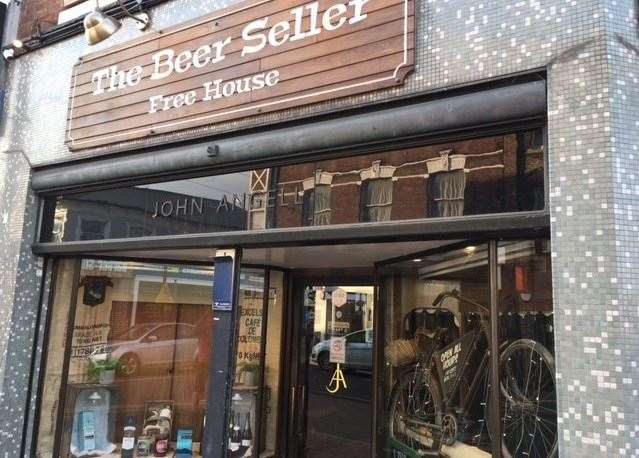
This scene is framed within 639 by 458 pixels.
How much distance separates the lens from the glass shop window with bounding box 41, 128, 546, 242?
3.10 meters

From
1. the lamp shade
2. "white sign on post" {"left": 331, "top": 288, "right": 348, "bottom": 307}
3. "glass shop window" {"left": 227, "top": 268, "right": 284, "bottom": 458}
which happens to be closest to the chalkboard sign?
"white sign on post" {"left": 331, "top": 288, "right": 348, "bottom": 307}

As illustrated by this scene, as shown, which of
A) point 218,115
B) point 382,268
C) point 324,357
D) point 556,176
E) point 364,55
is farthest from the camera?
point 324,357

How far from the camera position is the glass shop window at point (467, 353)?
3.08 meters

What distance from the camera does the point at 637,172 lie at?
2.68m

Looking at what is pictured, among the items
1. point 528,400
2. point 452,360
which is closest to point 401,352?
point 452,360

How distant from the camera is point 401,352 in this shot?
178 inches

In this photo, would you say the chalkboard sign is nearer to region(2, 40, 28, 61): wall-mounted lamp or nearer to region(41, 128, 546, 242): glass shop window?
region(41, 128, 546, 242): glass shop window

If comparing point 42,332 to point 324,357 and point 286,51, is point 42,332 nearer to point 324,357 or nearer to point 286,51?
point 324,357

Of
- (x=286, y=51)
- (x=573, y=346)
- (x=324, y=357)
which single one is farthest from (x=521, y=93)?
(x=324, y=357)

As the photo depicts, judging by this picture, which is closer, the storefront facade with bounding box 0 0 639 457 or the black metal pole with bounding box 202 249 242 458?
the storefront facade with bounding box 0 0 639 457

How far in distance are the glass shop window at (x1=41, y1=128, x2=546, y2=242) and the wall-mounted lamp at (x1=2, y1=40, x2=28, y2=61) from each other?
222cm

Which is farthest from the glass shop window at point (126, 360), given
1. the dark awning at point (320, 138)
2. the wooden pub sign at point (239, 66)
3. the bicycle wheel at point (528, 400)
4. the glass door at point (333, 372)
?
the bicycle wheel at point (528, 400)

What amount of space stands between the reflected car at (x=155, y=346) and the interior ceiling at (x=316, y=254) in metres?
0.99

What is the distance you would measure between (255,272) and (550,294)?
3.30 metres
